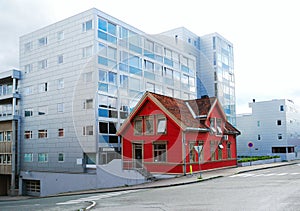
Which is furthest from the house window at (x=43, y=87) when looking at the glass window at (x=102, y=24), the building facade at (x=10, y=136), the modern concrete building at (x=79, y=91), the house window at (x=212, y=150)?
the house window at (x=212, y=150)

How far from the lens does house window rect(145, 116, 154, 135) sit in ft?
90.7

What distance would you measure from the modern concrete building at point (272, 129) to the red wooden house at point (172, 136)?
25766 millimetres

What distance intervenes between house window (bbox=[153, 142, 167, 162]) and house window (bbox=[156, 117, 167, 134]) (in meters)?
0.97

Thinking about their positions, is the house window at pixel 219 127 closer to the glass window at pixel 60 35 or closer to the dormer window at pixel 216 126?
the dormer window at pixel 216 126

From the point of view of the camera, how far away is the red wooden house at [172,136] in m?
26.0

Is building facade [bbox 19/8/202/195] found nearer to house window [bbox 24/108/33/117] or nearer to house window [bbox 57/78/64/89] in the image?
house window [bbox 57/78/64/89]

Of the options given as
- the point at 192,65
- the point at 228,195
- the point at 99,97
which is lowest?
the point at 228,195

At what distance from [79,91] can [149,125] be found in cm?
1025

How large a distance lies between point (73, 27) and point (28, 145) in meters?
15.2

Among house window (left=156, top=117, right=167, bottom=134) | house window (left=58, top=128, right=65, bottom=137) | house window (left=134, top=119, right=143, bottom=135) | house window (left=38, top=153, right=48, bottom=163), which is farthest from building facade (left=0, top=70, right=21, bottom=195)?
house window (left=156, top=117, right=167, bottom=134)

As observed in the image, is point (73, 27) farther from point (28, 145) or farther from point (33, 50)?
point (28, 145)

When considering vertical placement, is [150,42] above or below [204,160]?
above

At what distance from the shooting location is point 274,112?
54188 millimetres

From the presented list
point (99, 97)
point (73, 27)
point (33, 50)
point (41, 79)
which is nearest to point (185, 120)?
point (99, 97)
